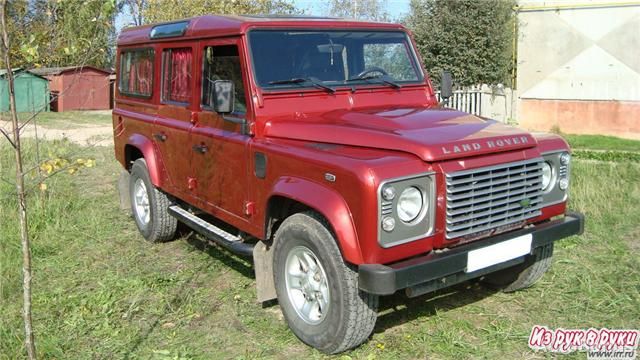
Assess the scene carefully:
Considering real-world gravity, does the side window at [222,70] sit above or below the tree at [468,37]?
below

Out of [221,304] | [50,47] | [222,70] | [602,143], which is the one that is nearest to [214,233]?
[221,304]

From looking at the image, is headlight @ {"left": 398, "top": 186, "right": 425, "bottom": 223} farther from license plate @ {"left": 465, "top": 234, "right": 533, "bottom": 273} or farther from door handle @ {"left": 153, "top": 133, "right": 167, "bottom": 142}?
door handle @ {"left": 153, "top": 133, "right": 167, "bottom": 142}

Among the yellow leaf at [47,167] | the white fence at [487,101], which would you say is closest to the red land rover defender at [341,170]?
the yellow leaf at [47,167]

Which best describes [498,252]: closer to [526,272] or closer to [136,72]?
[526,272]

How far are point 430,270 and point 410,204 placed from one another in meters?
0.38

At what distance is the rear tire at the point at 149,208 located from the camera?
6.25 m

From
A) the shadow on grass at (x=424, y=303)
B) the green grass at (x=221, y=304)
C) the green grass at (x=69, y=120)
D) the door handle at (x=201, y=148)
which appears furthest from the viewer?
the green grass at (x=69, y=120)

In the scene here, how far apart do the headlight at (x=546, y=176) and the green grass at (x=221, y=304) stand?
951 millimetres

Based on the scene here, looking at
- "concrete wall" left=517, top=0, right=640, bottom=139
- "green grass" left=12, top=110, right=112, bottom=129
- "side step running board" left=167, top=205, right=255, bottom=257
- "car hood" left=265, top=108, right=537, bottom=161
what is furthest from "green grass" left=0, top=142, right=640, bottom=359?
"green grass" left=12, top=110, right=112, bottom=129

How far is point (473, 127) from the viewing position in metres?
3.94

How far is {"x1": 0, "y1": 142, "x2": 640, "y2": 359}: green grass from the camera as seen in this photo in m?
3.99

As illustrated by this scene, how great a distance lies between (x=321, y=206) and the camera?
11.5 ft

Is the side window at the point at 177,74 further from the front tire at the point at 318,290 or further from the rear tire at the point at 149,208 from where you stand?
the front tire at the point at 318,290

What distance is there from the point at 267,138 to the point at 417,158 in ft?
4.17
